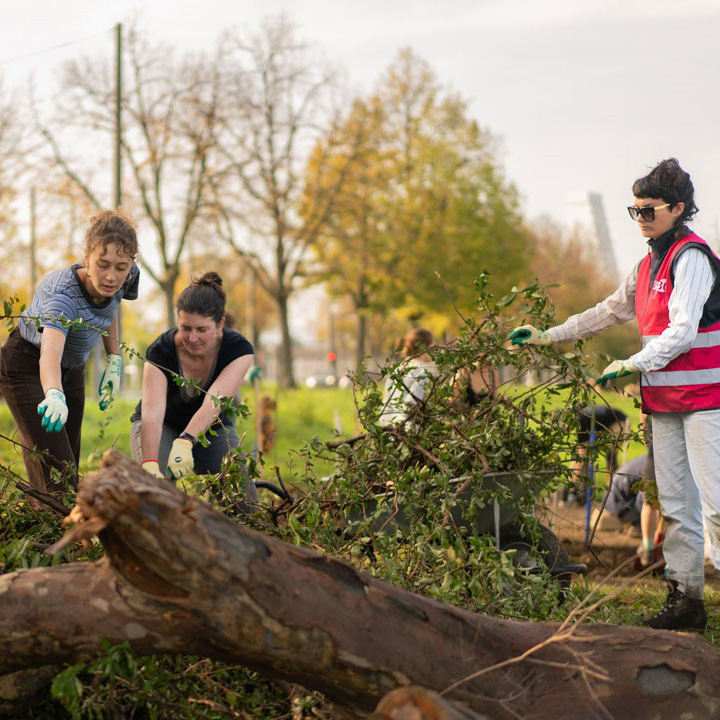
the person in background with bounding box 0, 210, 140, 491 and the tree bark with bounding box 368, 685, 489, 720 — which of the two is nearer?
the tree bark with bounding box 368, 685, 489, 720

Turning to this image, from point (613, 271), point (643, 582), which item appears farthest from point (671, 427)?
point (613, 271)

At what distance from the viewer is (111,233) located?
156 inches

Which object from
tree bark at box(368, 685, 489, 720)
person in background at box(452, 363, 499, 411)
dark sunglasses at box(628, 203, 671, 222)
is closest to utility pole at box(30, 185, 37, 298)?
person in background at box(452, 363, 499, 411)

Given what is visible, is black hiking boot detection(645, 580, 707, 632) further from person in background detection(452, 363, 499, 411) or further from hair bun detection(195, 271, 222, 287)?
hair bun detection(195, 271, 222, 287)

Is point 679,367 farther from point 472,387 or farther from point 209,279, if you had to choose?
point 209,279

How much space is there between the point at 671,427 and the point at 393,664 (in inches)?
86.8

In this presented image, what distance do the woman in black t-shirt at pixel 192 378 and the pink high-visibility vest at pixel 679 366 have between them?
182 centimetres

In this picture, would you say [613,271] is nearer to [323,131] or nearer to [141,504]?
[323,131]

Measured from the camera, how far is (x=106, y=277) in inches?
158

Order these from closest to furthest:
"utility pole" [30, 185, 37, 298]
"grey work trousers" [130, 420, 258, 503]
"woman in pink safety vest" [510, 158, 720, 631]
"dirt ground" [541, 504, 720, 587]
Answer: "woman in pink safety vest" [510, 158, 720, 631], "grey work trousers" [130, 420, 258, 503], "dirt ground" [541, 504, 720, 587], "utility pole" [30, 185, 37, 298]

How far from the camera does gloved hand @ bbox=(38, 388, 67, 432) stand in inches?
146

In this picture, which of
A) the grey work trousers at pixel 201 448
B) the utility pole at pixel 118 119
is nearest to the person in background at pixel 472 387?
the grey work trousers at pixel 201 448

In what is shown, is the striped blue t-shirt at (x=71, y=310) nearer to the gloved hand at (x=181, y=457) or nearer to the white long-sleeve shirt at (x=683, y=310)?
the gloved hand at (x=181, y=457)

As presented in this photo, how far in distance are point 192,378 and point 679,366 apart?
2.11m
